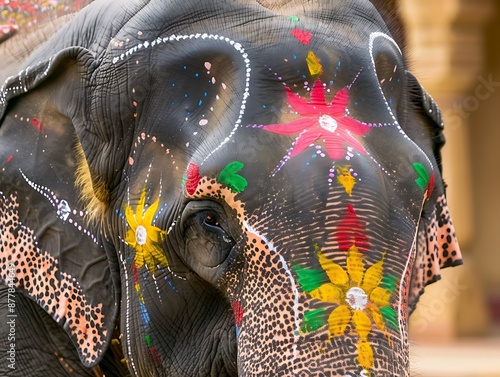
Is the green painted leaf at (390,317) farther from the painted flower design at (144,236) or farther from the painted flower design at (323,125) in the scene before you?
the painted flower design at (144,236)

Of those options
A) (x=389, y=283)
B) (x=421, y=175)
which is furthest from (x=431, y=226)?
(x=389, y=283)

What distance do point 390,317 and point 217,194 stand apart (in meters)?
0.35

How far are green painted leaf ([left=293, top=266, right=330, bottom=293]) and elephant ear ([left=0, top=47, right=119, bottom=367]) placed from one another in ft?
1.72

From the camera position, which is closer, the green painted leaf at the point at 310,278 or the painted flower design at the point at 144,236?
the green painted leaf at the point at 310,278

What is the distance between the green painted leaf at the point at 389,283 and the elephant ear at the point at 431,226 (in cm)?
37

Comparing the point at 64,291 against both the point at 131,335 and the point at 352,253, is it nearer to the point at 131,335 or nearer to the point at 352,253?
the point at 131,335

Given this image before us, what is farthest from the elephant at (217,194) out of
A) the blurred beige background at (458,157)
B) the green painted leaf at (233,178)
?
the blurred beige background at (458,157)

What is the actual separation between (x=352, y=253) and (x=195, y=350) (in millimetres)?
406

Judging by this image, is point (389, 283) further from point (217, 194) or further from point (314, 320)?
point (217, 194)

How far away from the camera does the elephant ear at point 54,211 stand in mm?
2680

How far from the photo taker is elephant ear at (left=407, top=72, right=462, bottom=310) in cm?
272

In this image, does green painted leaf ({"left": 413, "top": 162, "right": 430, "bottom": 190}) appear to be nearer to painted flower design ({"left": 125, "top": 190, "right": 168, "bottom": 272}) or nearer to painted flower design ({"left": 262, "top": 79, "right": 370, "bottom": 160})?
painted flower design ({"left": 262, "top": 79, "right": 370, "bottom": 160})

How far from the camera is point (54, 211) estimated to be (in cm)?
276

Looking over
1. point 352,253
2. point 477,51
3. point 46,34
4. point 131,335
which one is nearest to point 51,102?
point 46,34
